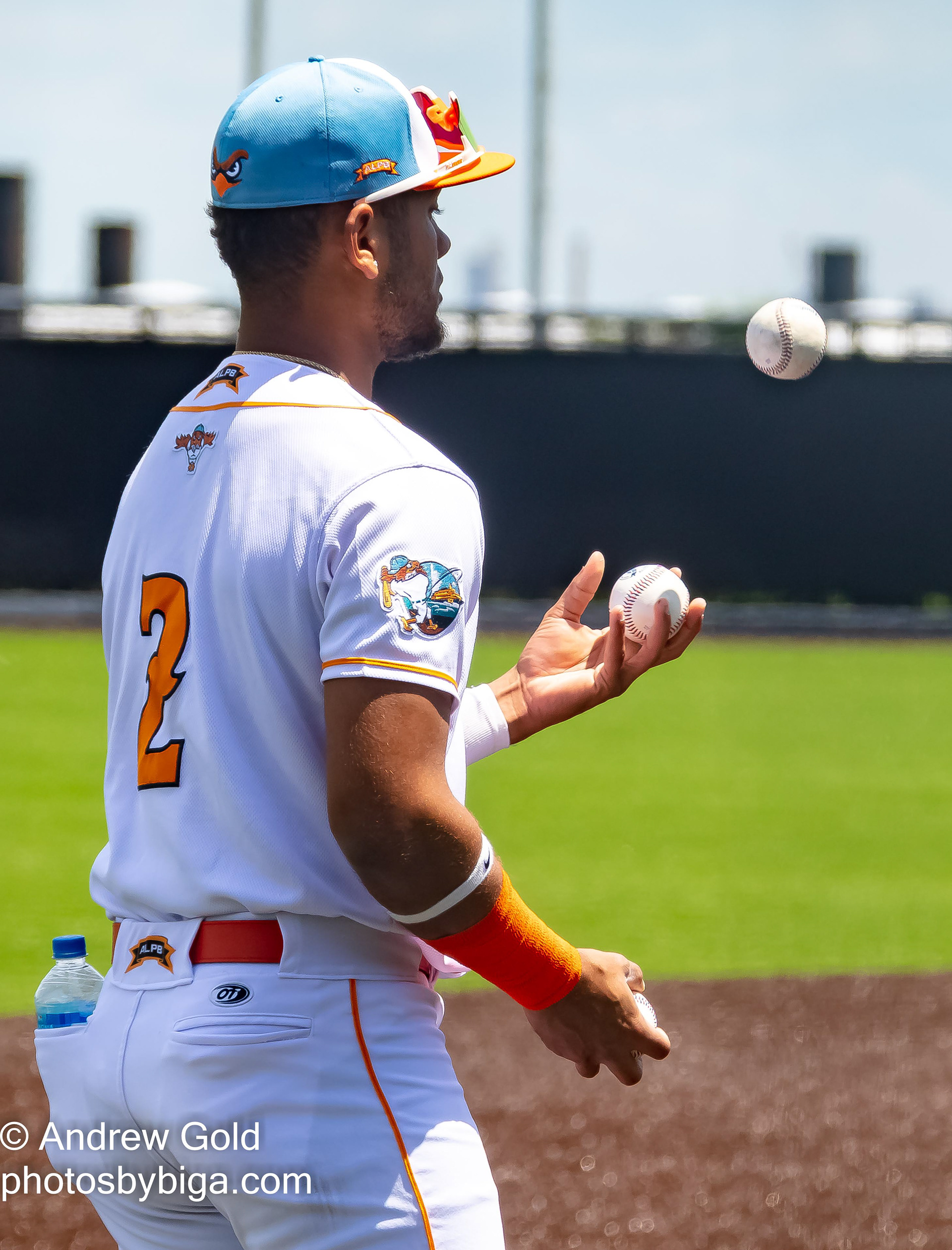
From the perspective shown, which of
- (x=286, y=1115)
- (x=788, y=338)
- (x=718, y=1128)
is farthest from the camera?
(x=718, y=1128)

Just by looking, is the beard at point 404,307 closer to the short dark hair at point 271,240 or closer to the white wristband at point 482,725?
the short dark hair at point 271,240

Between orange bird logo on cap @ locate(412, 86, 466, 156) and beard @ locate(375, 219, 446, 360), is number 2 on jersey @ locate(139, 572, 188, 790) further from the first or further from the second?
orange bird logo on cap @ locate(412, 86, 466, 156)

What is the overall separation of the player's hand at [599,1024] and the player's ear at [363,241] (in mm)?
996

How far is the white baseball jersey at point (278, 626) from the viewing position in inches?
69.1

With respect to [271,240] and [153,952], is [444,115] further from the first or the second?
[153,952]

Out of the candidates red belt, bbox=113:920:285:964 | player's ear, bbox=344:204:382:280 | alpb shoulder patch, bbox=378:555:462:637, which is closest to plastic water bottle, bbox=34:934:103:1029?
red belt, bbox=113:920:285:964

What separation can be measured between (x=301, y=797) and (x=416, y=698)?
21cm

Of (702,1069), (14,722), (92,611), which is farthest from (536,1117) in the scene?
(92,611)

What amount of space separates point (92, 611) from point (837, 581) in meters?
14.3

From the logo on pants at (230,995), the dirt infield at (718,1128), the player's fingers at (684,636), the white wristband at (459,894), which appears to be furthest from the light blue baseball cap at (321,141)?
the dirt infield at (718,1128)

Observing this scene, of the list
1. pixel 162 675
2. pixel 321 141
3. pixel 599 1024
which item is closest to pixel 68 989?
pixel 162 675

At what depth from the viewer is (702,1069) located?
17.9ft

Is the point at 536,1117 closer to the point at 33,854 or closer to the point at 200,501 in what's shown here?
the point at 200,501

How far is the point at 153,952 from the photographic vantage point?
6.08ft
